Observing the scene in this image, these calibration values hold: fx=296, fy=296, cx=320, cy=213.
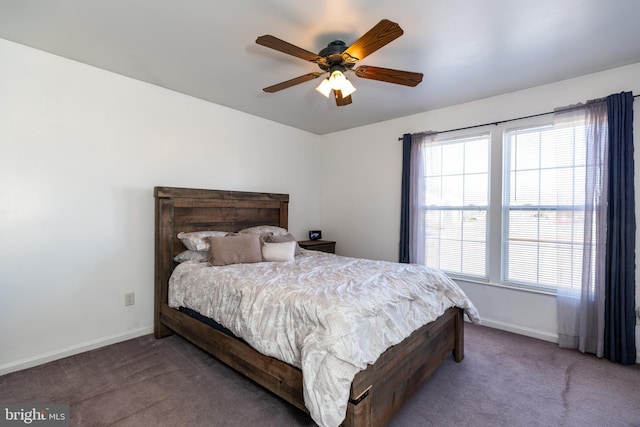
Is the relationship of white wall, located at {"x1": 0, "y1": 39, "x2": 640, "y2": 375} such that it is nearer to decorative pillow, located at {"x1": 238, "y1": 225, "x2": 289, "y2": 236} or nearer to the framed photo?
decorative pillow, located at {"x1": 238, "y1": 225, "x2": 289, "y2": 236}

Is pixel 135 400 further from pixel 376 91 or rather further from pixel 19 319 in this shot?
pixel 376 91

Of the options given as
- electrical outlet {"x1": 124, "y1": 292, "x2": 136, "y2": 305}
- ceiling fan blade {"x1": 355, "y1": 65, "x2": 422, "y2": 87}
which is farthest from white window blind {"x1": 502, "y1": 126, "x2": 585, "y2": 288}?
electrical outlet {"x1": 124, "y1": 292, "x2": 136, "y2": 305}

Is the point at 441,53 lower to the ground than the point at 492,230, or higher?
higher

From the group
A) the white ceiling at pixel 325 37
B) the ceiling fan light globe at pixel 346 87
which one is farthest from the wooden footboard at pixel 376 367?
the white ceiling at pixel 325 37

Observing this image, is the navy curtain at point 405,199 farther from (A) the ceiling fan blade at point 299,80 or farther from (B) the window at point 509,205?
(A) the ceiling fan blade at point 299,80

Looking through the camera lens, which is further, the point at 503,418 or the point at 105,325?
the point at 105,325

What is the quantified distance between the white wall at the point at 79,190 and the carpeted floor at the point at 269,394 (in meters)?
0.34

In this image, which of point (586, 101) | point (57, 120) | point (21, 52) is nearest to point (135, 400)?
point (57, 120)

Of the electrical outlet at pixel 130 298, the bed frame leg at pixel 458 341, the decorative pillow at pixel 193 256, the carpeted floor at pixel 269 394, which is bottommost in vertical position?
the carpeted floor at pixel 269 394

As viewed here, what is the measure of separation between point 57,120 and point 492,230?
4.41m

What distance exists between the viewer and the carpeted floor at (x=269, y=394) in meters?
1.84

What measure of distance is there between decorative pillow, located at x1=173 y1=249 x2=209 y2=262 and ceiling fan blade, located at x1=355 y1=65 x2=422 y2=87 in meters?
2.19

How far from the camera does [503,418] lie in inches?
72.7

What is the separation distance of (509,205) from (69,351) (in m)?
4.53
